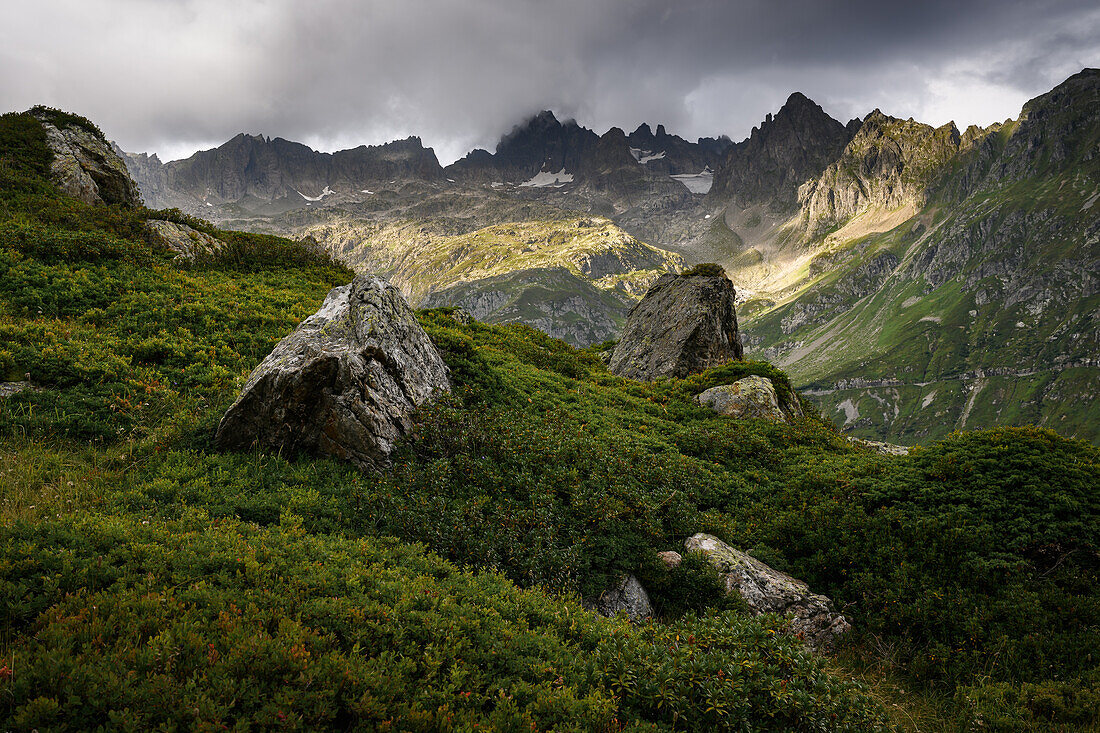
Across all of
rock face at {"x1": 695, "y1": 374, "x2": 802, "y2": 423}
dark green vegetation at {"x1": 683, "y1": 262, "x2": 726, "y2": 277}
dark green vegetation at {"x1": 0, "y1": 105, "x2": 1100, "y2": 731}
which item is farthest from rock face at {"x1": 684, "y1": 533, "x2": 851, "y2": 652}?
dark green vegetation at {"x1": 683, "y1": 262, "x2": 726, "y2": 277}

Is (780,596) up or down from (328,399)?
down

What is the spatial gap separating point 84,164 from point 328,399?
101ft

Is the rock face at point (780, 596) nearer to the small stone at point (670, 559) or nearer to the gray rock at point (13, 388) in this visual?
the small stone at point (670, 559)

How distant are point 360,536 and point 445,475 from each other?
270cm

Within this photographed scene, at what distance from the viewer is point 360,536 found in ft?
31.6

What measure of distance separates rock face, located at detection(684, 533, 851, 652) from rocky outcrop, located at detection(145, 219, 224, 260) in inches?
1048

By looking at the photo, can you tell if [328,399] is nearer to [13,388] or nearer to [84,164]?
[13,388]

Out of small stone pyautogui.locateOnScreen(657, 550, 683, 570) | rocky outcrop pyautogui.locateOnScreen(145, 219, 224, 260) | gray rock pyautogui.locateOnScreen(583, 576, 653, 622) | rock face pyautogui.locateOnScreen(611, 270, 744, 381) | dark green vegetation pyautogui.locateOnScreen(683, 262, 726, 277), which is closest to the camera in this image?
gray rock pyautogui.locateOnScreen(583, 576, 653, 622)

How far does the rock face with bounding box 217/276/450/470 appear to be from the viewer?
466 inches

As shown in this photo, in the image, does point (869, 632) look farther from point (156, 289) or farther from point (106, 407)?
point (156, 289)

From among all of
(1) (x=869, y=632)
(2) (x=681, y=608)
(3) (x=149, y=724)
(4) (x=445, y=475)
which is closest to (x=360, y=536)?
(4) (x=445, y=475)

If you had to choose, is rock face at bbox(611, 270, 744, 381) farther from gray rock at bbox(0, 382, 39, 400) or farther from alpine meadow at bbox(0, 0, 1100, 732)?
gray rock at bbox(0, 382, 39, 400)

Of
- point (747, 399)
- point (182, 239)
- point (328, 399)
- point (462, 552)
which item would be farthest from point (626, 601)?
point (182, 239)

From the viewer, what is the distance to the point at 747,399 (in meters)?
22.9
